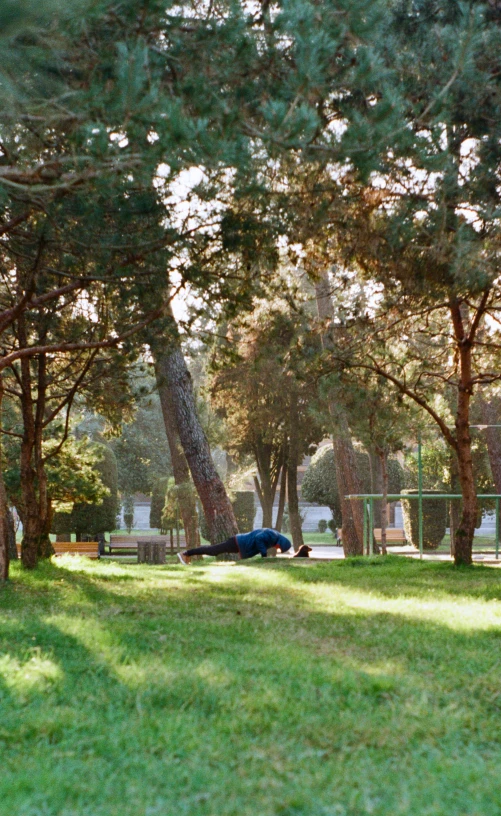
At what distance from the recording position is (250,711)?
4.57 metres

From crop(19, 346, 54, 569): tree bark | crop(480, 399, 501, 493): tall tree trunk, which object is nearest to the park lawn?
crop(19, 346, 54, 569): tree bark

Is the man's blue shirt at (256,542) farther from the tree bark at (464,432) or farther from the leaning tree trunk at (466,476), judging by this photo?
the leaning tree trunk at (466,476)

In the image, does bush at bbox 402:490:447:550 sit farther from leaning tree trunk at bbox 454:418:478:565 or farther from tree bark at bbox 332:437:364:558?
leaning tree trunk at bbox 454:418:478:565

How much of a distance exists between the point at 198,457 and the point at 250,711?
14.7m

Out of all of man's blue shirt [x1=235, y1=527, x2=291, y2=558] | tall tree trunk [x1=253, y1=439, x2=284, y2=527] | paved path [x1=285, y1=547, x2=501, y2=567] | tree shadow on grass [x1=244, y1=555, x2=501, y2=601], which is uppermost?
tall tree trunk [x1=253, y1=439, x2=284, y2=527]

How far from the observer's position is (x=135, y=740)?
4129 mm

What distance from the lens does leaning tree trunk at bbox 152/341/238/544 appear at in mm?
18812

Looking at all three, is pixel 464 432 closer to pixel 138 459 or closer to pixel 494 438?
pixel 494 438

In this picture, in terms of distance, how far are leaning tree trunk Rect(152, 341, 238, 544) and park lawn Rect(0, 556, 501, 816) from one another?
1016 cm

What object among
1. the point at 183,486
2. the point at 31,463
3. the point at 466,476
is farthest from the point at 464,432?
the point at 183,486

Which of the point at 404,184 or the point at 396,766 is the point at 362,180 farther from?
the point at 396,766

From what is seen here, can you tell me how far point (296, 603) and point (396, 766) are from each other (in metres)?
5.43

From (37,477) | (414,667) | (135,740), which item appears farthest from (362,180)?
(37,477)

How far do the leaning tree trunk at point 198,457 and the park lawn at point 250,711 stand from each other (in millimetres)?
10164
